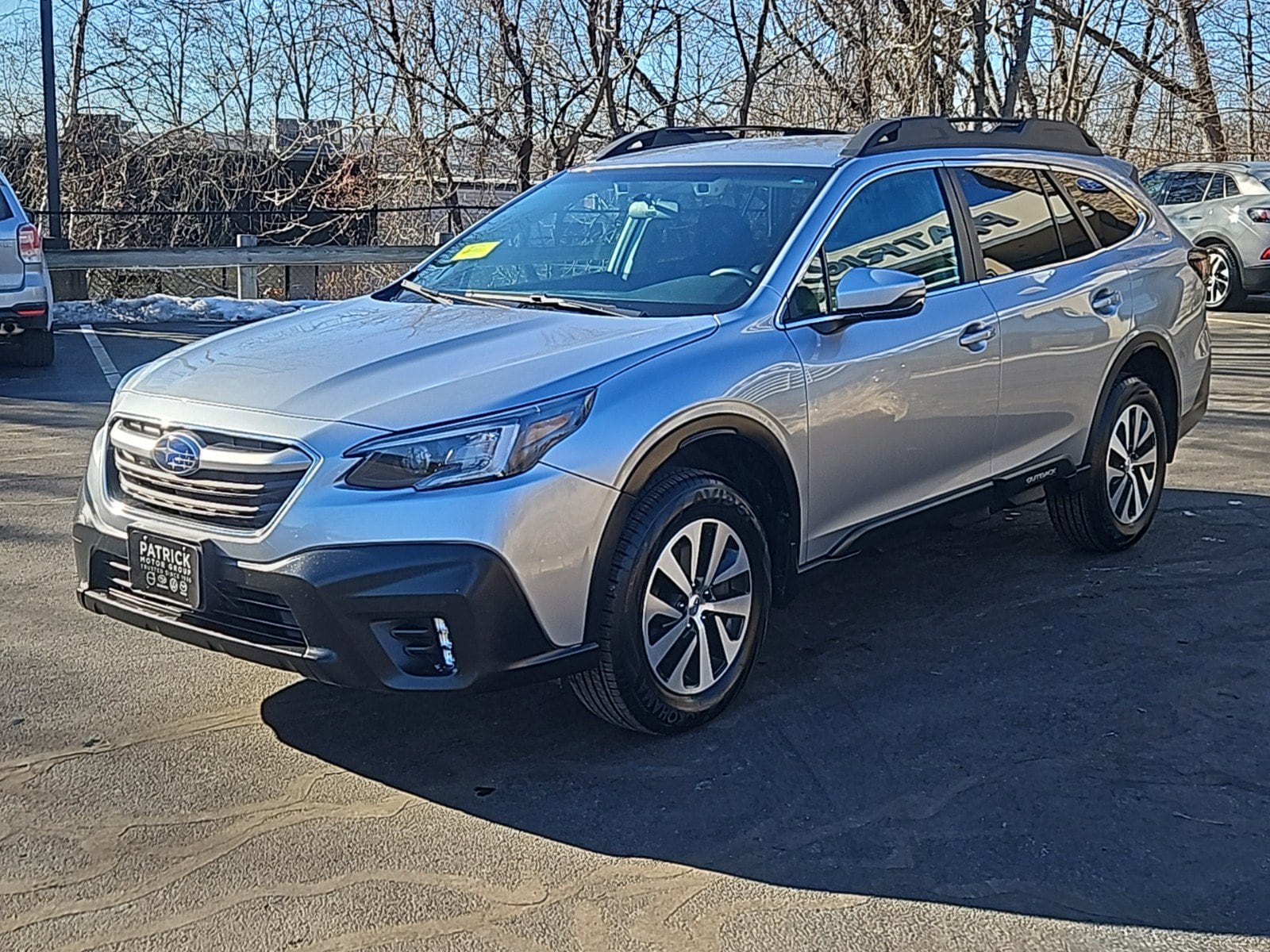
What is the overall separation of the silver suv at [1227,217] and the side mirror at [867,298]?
42.4 ft

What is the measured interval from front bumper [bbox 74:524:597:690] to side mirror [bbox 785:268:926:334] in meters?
1.38

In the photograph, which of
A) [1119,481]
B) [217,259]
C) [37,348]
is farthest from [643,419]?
[217,259]

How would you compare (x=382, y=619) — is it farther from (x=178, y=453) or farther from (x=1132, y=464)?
(x=1132, y=464)

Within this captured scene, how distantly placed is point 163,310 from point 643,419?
12638 mm

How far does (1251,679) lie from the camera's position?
473cm

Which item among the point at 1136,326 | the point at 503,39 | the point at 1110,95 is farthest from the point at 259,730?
the point at 1110,95

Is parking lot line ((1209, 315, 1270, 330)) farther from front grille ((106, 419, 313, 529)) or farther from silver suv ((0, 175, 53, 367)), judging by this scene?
front grille ((106, 419, 313, 529))

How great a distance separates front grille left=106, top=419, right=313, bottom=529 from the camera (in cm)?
365

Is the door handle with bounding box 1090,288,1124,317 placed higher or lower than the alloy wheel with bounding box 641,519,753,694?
higher

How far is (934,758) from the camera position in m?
4.08

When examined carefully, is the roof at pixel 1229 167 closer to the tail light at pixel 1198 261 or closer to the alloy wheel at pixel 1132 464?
the tail light at pixel 1198 261

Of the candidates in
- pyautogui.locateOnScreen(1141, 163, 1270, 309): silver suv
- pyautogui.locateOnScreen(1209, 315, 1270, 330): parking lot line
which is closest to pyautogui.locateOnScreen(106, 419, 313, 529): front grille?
pyautogui.locateOnScreen(1209, 315, 1270, 330): parking lot line

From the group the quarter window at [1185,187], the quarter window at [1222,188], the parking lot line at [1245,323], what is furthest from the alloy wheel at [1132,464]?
the quarter window at [1185,187]

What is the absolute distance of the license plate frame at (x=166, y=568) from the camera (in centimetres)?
373
